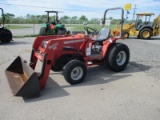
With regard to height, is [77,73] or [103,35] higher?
[103,35]

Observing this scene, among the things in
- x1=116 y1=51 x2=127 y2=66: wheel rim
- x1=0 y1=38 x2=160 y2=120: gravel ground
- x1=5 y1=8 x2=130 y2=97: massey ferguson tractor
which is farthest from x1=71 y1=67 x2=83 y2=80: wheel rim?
x1=116 y1=51 x2=127 y2=66: wheel rim

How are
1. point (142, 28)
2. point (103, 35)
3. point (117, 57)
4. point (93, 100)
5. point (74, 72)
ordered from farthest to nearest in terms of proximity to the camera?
point (142, 28) < point (103, 35) < point (117, 57) < point (74, 72) < point (93, 100)

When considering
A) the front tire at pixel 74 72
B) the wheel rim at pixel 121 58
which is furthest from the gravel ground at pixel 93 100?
the wheel rim at pixel 121 58

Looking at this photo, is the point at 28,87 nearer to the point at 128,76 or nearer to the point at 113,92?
the point at 113,92

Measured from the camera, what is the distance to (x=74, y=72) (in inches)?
201

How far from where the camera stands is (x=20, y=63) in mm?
5363

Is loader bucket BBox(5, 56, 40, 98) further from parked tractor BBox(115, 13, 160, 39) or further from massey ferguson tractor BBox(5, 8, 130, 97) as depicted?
parked tractor BBox(115, 13, 160, 39)

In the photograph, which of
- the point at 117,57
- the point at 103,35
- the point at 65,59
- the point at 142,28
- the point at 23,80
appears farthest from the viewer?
the point at 142,28

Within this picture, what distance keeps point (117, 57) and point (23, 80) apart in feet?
9.85

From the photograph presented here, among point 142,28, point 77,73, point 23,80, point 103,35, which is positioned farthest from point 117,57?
point 142,28

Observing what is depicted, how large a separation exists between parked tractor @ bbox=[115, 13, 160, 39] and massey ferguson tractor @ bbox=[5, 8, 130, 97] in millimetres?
10504

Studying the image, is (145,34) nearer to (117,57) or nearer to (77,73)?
(117,57)

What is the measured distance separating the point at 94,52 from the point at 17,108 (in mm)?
3036

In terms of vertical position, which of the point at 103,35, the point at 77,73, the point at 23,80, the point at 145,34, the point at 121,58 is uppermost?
the point at 103,35
